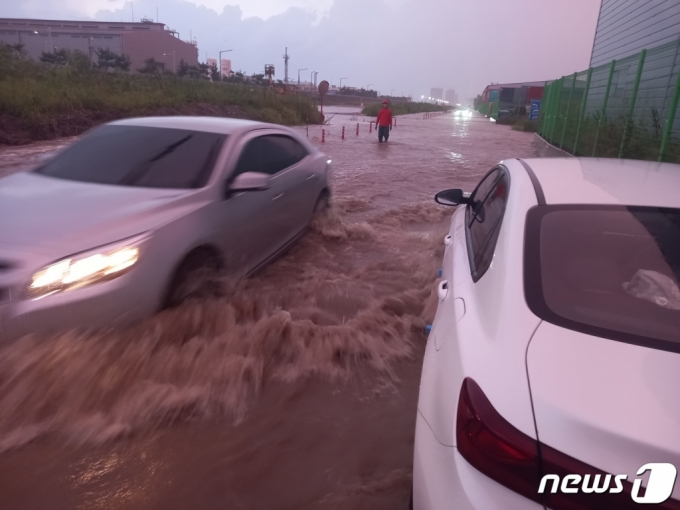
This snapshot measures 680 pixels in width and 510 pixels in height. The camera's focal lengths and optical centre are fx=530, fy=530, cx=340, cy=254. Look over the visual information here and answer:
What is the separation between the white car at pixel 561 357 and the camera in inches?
50.3

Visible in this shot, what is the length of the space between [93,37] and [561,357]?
92.9m

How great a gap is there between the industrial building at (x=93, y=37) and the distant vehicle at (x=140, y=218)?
78659mm

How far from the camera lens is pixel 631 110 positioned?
9.59 meters

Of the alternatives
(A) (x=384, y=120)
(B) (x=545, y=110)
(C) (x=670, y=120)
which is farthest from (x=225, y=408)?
(B) (x=545, y=110)

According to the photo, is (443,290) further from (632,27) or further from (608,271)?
(632,27)

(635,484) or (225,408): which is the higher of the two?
(635,484)

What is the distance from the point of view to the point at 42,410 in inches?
115

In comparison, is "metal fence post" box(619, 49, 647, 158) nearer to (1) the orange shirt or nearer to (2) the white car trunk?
(2) the white car trunk

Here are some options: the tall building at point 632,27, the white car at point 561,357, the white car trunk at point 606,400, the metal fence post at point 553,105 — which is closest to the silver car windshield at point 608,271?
the white car at point 561,357

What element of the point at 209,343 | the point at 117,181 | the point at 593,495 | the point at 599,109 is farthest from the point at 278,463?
the point at 599,109

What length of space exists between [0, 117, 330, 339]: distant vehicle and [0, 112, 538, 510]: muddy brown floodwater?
0.20 metres

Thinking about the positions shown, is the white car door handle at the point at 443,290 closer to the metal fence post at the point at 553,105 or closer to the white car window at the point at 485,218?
the white car window at the point at 485,218

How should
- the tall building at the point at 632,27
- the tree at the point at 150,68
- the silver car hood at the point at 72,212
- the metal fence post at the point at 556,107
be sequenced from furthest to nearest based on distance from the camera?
the tree at the point at 150,68, the metal fence post at the point at 556,107, the tall building at the point at 632,27, the silver car hood at the point at 72,212

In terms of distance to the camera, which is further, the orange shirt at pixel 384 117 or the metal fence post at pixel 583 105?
the orange shirt at pixel 384 117
